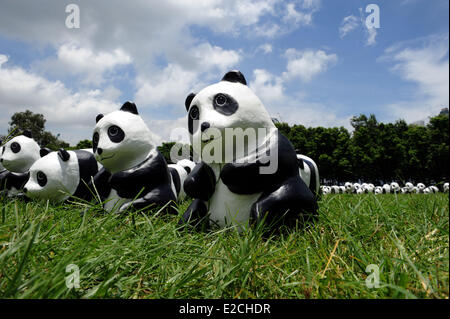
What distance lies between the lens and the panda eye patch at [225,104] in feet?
8.93

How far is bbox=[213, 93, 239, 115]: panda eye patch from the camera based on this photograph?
8.93 feet

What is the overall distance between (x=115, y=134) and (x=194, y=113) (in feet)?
5.08

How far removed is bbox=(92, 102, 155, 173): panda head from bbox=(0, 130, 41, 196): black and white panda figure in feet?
11.4

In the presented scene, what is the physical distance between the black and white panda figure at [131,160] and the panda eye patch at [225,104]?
1.64 meters

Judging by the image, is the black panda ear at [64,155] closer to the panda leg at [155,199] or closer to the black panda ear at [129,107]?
the black panda ear at [129,107]

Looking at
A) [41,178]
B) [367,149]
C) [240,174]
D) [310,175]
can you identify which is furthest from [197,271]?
[367,149]

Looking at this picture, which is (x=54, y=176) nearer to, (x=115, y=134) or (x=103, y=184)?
(x=103, y=184)

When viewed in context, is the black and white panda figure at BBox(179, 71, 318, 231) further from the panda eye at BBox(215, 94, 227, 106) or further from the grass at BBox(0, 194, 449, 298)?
the grass at BBox(0, 194, 449, 298)

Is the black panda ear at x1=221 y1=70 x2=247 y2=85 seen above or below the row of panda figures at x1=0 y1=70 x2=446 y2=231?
above

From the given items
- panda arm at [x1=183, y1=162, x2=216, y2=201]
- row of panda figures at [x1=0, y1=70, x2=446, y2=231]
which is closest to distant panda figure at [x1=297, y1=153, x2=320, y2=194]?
row of panda figures at [x1=0, y1=70, x2=446, y2=231]

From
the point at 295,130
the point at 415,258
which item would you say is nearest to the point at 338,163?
the point at 295,130
